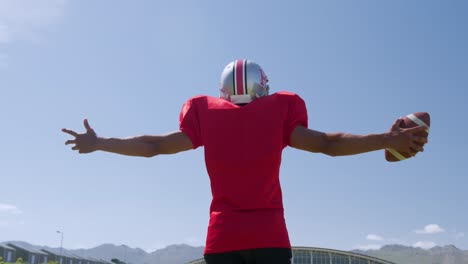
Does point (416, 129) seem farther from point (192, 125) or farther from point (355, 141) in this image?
point (192, 125)

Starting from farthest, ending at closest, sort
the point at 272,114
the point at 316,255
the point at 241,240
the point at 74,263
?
the point at 74,263
the point at 316,255
the point at 272,114
the point at 241,240

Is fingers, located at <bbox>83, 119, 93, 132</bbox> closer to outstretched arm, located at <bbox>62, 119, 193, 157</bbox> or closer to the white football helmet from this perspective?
outstretched arm, located at <bbox>62, 119, 193, 157</bbox>

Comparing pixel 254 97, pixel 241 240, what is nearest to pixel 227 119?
pixel 254 97

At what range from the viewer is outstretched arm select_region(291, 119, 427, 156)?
13.8 feet

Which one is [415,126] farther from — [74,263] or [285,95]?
[74,263]

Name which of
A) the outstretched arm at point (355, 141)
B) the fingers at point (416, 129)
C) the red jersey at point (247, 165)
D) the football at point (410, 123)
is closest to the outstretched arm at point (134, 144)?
the red jersey at point (247, 165)

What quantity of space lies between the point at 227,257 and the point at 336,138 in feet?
4.03

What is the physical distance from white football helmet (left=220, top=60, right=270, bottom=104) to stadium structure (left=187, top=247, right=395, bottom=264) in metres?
92.0

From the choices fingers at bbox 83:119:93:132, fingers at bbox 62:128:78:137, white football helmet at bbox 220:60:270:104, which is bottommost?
fingers at bbox 62:128:78:137

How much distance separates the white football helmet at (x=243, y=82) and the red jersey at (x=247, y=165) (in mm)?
116

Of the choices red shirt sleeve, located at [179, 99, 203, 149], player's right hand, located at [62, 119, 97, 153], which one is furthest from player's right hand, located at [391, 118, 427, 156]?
player's right hand, located at [62, 119, 97, 153]

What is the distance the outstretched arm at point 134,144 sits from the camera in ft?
15.6

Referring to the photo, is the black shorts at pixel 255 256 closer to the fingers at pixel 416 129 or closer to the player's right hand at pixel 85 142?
the fingers at pixel 416 129

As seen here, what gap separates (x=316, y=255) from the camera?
95.0 m
